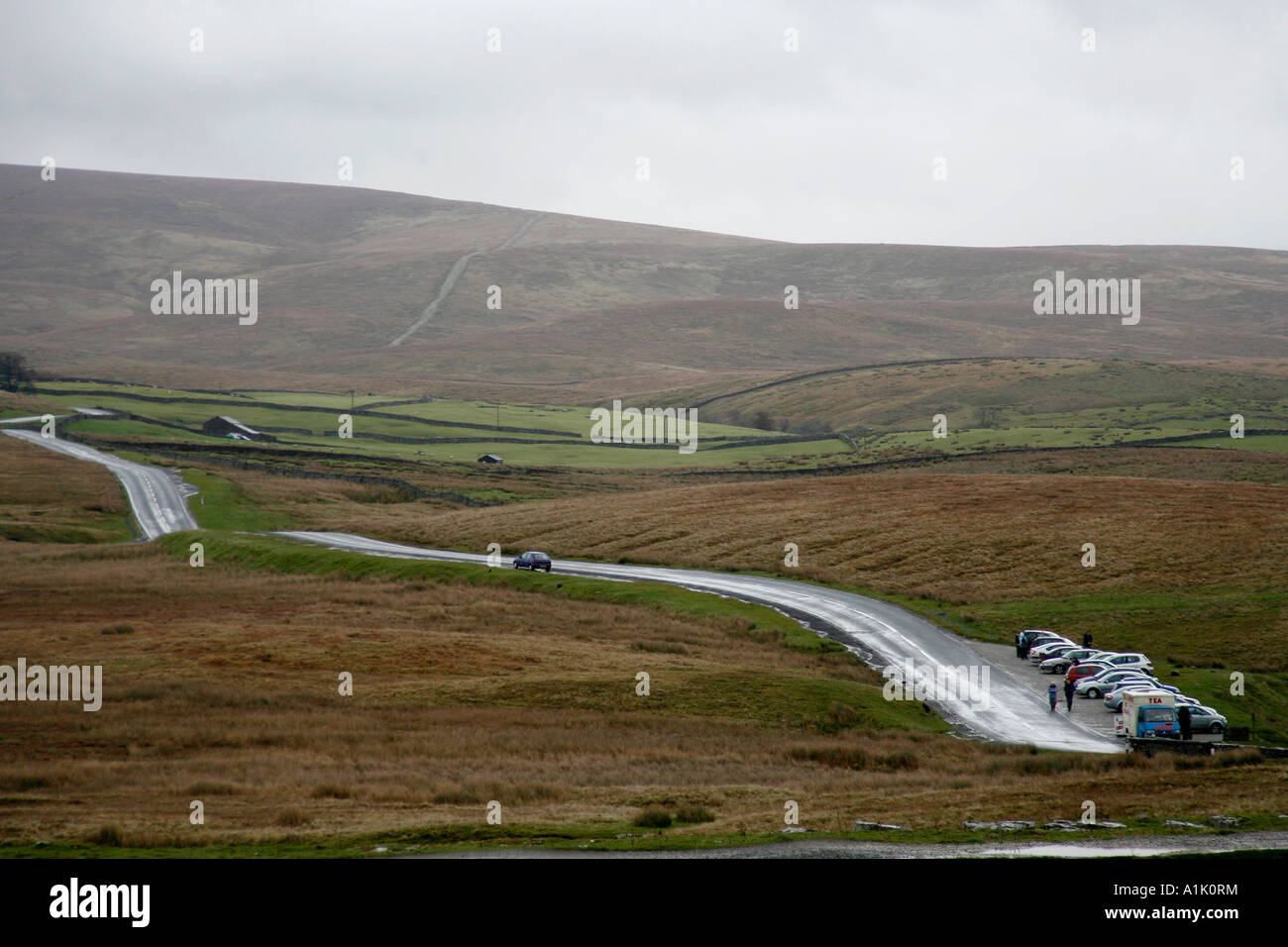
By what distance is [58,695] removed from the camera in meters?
37.9

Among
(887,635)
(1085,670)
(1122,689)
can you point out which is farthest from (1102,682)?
(887,635)

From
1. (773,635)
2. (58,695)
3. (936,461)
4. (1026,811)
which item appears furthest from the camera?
(936,461)

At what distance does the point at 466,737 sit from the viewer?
33.2 metres

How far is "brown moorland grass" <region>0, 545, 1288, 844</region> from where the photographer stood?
23.2 m

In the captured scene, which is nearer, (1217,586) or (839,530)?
(1217,586)

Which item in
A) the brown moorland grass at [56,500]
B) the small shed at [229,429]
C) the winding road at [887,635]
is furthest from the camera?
the small shed at [229,429]

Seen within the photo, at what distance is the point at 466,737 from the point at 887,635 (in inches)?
957

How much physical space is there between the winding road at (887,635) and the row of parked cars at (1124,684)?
1507mm

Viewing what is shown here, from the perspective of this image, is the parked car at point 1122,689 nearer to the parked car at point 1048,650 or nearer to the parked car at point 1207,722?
the parked car at point 1207,722

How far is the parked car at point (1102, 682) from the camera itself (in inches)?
1639

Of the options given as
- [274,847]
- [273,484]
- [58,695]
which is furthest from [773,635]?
[273,484]

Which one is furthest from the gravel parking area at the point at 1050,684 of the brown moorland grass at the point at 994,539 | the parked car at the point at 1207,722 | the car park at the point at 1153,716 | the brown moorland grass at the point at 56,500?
the brown moorland grass at the point at 56,500
